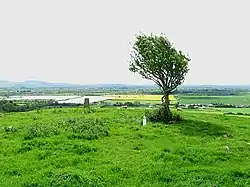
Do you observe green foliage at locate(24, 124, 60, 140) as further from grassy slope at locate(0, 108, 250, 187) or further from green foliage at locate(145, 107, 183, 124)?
green foliage at locate(145, 107, 183, 124)

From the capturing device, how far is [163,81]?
3419 cm

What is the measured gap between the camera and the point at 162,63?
32.9 m

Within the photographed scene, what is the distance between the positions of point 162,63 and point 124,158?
1441 cm

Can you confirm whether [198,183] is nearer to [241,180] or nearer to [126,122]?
[241,180]

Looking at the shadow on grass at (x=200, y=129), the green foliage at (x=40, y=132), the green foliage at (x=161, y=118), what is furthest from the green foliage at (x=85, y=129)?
the green foliage at (x=161, y=118)

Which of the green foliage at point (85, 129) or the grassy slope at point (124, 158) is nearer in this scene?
the grassy slope at point (124, 158)

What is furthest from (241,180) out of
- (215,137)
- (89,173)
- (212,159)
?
(215,137)

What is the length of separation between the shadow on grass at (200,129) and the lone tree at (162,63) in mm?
2093

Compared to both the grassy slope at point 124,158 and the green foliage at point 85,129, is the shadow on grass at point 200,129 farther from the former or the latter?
the green foliage at point 85,129

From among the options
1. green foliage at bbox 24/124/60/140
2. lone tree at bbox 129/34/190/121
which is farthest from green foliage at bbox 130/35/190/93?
green foliage at bbox 24/124/60/140

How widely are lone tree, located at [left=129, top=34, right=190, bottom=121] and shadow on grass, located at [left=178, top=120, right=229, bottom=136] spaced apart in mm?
2093

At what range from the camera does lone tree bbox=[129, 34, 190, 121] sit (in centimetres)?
3306

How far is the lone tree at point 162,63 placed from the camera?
3306cm

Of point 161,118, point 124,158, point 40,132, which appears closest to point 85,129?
point 40,132
